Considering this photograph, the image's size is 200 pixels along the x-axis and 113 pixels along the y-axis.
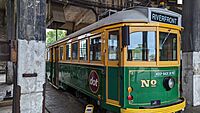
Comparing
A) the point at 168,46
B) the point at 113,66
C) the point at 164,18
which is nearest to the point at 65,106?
the point at 113,66

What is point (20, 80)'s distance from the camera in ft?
10.4

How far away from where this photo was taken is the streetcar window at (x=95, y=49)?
4879mm

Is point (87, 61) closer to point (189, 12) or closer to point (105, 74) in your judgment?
point (105, 74)

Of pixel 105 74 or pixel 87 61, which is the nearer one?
pixel 105 74

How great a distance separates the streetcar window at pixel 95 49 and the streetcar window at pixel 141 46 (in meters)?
1.00

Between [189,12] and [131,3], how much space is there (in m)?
4.13

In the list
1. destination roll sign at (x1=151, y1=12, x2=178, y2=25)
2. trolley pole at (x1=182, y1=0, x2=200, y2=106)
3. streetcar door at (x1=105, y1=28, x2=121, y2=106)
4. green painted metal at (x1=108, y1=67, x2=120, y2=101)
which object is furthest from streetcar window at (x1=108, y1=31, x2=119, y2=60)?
trolley pole at (x1=182, y1=0, x2=200, y2=106)

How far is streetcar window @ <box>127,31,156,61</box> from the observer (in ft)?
13.4

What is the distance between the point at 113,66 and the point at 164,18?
150 cm

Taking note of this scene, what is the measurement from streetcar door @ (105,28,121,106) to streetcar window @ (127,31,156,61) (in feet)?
0.88

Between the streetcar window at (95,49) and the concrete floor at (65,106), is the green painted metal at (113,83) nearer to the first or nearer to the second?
the streetcar window at (95,49)

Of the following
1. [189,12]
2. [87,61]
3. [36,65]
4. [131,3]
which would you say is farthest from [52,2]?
[36,65]

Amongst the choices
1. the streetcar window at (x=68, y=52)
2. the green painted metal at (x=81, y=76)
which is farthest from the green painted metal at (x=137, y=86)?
the streetcar window at (x=68, y=52)

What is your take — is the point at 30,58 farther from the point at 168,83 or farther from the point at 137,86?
the point at 168,83
